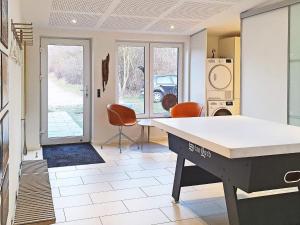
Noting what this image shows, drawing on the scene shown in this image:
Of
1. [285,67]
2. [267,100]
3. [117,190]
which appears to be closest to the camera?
[117,190]

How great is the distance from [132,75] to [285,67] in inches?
139

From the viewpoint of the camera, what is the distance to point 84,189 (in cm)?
431

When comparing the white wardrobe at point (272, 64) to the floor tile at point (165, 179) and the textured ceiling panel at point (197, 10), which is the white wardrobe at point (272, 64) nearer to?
the textured ceiling panel at point (197, 10)

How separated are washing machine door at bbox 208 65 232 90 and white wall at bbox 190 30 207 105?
7.3 inches

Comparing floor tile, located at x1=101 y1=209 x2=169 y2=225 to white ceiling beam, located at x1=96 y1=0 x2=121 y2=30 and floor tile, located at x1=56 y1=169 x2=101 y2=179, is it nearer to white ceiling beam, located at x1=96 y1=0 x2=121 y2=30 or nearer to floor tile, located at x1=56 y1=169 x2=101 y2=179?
floor tile, located at x1=56 y1=169 x2=101 y2=179

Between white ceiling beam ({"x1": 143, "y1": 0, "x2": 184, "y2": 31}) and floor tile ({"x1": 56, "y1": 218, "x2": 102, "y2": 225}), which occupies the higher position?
white ceiling beam ({"x1": 143, "y1": 0, "x2": 184, "y2": 31})

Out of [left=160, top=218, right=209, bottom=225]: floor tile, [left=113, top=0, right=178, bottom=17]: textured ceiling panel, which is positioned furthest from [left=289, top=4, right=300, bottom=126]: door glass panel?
[left=160, top=218, right=209, bottom=225]: floor tile

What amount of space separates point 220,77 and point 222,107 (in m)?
0.61

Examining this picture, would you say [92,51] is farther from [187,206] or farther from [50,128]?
[187,206]

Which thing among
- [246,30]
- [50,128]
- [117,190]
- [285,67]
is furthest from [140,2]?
[50,128]

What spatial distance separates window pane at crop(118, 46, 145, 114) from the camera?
754cm

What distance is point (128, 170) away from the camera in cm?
523

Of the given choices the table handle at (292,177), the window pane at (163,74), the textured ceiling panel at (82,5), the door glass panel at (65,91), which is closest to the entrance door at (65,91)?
the door glass panel at (65,91)

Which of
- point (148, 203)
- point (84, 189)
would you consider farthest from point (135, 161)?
point (148, 203)
